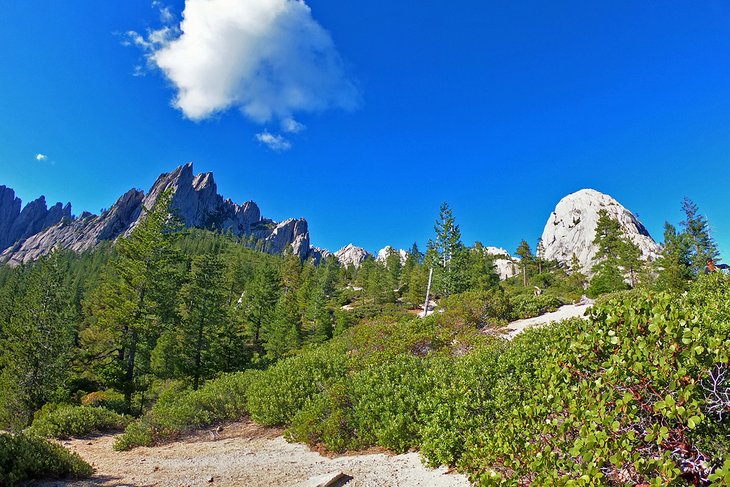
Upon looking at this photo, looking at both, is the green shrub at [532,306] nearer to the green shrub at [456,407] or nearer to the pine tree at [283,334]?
the green shrub at [456,407]

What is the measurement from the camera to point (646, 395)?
3.63 meters

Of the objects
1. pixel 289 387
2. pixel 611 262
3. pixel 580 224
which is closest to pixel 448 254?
pixel 611 262

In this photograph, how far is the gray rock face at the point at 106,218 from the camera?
488 ft

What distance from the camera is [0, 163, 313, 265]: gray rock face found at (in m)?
149

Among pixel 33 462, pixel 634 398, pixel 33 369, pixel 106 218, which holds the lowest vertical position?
pixel 33 462

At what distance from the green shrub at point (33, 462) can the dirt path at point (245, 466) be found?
1.05ft

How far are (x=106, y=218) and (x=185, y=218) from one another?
182 feet

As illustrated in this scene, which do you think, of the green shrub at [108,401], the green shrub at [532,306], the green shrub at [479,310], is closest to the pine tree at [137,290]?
the green shrub at [108,401]

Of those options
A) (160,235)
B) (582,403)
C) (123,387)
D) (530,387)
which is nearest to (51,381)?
(123,387)

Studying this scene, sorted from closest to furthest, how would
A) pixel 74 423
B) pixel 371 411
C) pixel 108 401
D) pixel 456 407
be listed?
pixel 456 407 < pixel 371 411 < pixel 74 423 < pixel 108 401

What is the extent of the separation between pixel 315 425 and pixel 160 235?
777 inches

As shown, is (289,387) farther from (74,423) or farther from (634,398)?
(634,398)

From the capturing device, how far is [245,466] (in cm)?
854

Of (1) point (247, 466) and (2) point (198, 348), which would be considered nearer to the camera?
(1) point (247, 466)
